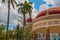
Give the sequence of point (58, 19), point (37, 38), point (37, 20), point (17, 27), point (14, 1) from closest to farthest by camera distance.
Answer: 1. point (58, 19)
2. point (37, 20)
3. point (37, 38)
4. point (14, 1)
5. point (17, 27)

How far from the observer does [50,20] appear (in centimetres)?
2823

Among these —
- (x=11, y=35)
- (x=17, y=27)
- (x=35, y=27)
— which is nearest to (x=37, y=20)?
(x=35, y=27)

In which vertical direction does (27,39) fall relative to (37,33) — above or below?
below

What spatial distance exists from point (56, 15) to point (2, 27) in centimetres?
4411

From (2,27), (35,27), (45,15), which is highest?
(45,15)

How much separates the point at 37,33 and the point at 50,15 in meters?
8.30

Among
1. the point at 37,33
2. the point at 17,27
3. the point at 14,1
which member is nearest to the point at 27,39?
the point at 17,27

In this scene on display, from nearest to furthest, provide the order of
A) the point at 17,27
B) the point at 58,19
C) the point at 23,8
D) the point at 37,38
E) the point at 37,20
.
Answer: the point at 58,19 → the point at 37,20 → the point at 37,38 → the point at 23,8 → the point at 17,27

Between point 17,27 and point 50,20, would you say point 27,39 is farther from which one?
point 50,20

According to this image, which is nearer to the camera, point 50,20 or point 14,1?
point 50,20

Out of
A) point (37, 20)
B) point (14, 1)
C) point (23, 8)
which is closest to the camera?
point (37, 20)

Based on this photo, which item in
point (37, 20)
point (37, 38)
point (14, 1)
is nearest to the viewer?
point (37, 20)

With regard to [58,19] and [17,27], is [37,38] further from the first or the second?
[17,27]

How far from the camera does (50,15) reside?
93.1 ft
